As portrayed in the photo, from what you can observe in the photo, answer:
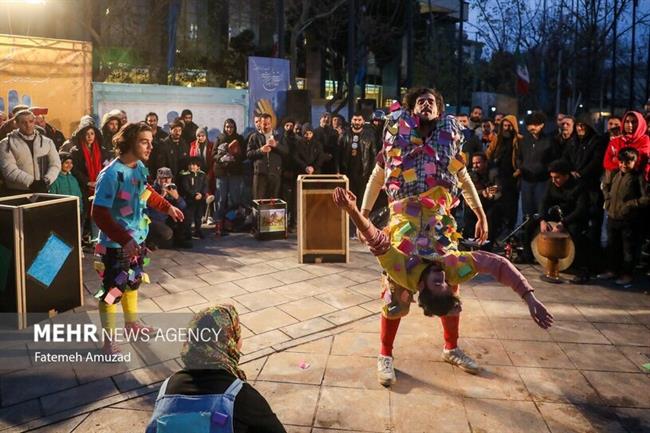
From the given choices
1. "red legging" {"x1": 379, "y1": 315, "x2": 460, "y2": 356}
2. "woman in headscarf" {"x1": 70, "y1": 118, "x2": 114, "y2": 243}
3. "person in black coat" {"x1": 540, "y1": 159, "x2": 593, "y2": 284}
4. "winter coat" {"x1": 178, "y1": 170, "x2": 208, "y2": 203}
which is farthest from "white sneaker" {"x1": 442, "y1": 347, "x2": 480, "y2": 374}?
"woman in headscarf" {"x1": 70, "y1": 118, "x2": 114, "y2": 243}

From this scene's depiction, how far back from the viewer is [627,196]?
7270 millimetres

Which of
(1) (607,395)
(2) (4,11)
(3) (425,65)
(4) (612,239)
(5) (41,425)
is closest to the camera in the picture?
(5) (41,425)

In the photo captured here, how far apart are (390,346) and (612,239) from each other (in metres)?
4.54

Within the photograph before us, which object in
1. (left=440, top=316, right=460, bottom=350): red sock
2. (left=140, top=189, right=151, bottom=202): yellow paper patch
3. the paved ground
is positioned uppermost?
(left=140, top=189, right=151, bottom=202): yellow paper patch

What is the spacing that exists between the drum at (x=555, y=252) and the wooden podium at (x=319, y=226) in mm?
2689

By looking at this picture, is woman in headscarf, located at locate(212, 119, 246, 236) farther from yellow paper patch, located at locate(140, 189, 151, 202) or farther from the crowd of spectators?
yellow paper patch, located at locate(140, 189, 151, 202)

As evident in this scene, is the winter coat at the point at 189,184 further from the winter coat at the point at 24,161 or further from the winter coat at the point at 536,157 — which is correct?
the winter coat at the point at 536,157

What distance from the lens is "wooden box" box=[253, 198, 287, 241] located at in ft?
31.3

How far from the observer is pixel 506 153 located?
29.8 feet

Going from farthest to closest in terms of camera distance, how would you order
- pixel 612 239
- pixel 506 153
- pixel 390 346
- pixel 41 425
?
pixel 506 153 → pixel 612 239 → pixel 390 346 → pixel 41 425

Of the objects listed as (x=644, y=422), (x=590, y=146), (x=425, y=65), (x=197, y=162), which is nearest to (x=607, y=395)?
(x=644, y=422)

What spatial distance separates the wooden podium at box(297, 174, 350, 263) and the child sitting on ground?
3.84m

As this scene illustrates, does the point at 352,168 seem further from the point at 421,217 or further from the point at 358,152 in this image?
the point at 421,217

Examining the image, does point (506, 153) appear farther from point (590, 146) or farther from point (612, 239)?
point (612, 239)
